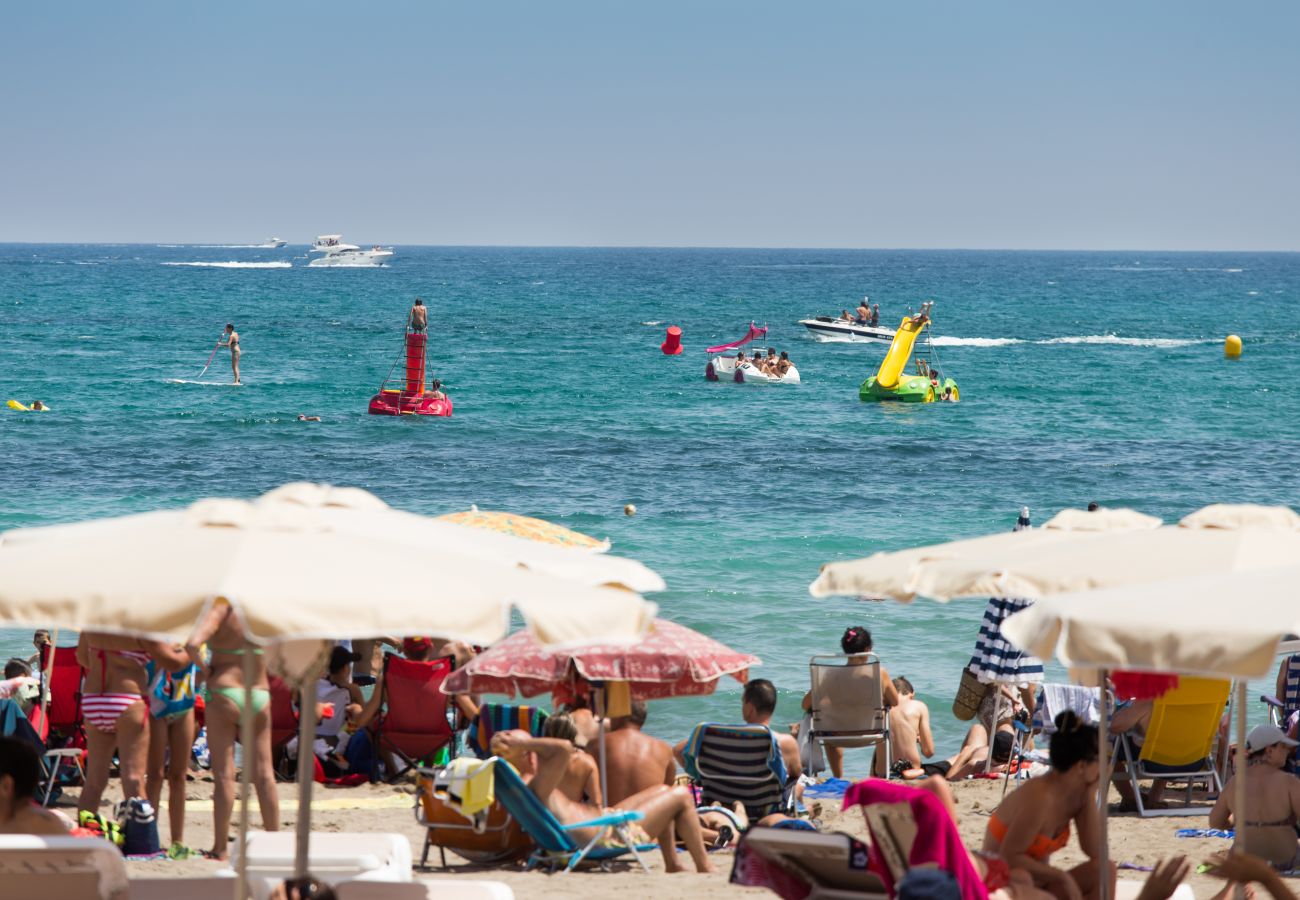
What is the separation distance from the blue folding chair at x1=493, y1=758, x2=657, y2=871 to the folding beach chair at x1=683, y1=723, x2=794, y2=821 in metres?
1.03

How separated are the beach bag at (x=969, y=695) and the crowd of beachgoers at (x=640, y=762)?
0.05 ft

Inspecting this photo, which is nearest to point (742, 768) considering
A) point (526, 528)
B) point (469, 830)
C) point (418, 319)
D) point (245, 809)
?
point (469, 830)

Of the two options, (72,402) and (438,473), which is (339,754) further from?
(72,402)

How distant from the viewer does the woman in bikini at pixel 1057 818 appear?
571cm

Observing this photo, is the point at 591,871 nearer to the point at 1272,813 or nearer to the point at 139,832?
the point at 139,832

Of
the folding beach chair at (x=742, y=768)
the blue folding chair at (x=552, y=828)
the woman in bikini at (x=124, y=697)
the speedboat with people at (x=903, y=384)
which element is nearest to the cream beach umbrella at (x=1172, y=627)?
the blue folding chair at (x=552, y=828)

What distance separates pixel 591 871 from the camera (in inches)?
282

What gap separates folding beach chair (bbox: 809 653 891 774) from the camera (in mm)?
9625

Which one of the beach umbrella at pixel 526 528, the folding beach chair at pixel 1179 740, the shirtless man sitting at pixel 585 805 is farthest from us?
the beach umbrella at pixel 526 528

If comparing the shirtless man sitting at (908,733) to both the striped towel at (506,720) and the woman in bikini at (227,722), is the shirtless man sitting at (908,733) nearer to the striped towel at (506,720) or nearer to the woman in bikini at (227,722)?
the striped towel at (506,720)

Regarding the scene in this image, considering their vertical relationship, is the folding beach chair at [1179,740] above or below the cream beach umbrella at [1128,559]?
below

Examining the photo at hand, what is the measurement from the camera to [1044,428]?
3594 cm

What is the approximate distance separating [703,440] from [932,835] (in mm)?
27216

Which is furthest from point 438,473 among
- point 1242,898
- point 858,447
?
point 1242,898
